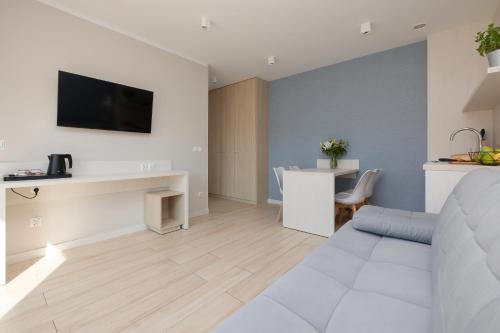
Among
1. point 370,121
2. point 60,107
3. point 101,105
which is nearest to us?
point 60,107

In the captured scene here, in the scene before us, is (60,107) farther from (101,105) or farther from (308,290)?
(308,290)

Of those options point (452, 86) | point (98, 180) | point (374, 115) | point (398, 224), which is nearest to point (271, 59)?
point (374, 115)

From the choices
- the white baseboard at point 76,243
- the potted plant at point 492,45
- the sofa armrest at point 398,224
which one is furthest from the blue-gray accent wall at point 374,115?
the white baseboard at point 76,243

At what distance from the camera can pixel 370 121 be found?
3660 mm

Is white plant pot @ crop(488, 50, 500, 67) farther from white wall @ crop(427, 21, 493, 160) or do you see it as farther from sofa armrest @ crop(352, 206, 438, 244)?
white wall @ crop(427, 21, 493, 160)

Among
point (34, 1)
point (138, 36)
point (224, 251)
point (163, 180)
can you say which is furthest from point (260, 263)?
point (34, 1)

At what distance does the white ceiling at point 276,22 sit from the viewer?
7.95 feet

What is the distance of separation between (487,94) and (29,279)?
4.18m

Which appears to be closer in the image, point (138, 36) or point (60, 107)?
point (60, 107)

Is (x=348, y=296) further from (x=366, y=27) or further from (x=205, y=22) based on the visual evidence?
(x=366, y=27)

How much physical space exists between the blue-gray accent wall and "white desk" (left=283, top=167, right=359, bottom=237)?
1.06 m

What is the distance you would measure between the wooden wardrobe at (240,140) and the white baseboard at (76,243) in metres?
2.32

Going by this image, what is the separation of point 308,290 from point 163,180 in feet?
9.48

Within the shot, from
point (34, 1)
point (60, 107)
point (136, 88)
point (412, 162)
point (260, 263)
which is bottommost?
point (260, 263)
